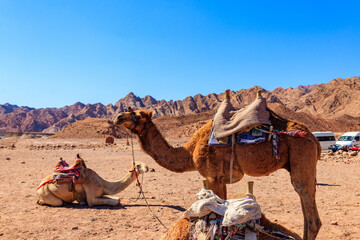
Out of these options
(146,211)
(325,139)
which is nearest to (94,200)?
(146,211)

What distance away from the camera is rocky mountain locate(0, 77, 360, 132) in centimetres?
9662

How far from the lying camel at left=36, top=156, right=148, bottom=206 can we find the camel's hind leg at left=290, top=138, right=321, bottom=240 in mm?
4704

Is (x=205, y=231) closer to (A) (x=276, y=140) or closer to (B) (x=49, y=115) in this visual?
(A) (x=276, y=140)

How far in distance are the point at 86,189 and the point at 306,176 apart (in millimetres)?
Answer: 6163

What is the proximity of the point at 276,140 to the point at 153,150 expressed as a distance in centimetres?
245

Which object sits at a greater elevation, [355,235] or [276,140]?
[276,140]

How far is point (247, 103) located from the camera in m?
111

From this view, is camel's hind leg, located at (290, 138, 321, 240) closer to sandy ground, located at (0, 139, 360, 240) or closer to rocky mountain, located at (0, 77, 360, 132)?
sandy ground, located at (0, 139, 360, 240)

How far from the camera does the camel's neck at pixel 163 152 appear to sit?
5.88 m

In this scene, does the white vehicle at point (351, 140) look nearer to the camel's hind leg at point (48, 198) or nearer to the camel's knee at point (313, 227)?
the camel's knee at point (313, 227)

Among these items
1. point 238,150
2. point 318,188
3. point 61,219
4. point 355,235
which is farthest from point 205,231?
point 318,188

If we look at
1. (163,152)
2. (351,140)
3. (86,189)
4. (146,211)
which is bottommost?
(146,211)

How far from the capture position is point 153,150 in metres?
6.12

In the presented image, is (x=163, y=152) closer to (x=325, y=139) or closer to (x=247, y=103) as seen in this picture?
(x=325, y=139)
